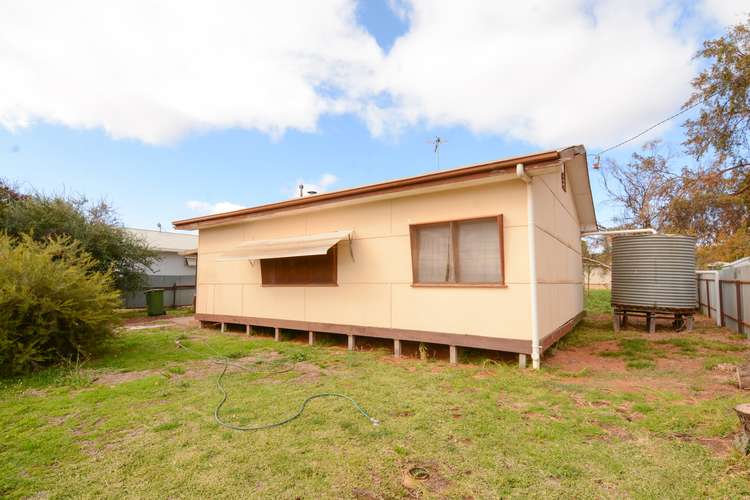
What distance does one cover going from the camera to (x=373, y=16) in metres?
10.9

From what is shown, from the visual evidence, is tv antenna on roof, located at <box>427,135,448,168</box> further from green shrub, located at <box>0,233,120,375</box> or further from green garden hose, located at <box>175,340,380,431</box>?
green shrub, located at <box>0,233,120,375</box>

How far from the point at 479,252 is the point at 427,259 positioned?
2.90 feet

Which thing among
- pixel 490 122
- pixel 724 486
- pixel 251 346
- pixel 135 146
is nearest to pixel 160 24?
pixel 251 346

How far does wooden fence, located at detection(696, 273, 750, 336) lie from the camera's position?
8.08m

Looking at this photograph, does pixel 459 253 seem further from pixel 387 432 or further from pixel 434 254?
pixel 387 432

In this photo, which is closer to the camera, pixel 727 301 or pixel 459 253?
pixel 459 253

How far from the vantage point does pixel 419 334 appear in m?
6.35

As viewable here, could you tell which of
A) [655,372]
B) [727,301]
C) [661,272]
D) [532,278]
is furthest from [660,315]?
[532,278]

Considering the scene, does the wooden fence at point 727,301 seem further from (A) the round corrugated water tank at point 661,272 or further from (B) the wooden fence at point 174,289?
(B) the wooden fence at point 174,289

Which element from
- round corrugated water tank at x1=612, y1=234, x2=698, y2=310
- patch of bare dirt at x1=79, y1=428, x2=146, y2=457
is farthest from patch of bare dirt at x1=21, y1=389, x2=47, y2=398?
round corrugated water tank at x1=612, y1=234, x2=698, y2=310

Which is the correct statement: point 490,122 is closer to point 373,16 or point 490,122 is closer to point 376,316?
point 373,16

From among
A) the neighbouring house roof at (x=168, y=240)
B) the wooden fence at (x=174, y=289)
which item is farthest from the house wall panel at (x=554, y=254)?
the neighbouring house roof at (x=168, y=240)

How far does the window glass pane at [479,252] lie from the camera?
18.8 feet

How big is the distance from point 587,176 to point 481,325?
18.8 feet
